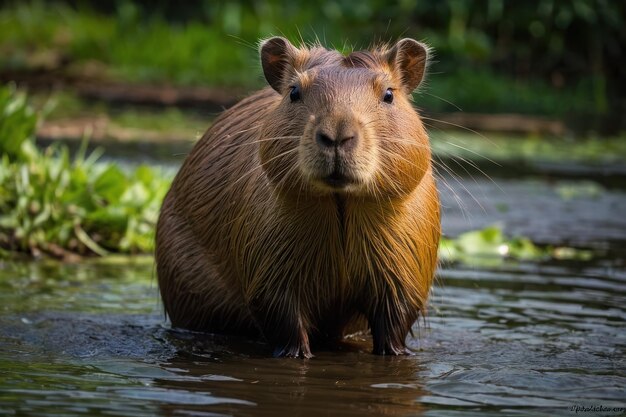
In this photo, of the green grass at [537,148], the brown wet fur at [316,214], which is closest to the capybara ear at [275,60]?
the brown wet fur at [316,214]

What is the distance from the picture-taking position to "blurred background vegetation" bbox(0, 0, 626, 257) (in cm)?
1381

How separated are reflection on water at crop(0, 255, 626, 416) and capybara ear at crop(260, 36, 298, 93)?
1140mm

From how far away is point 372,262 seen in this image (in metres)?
4.89

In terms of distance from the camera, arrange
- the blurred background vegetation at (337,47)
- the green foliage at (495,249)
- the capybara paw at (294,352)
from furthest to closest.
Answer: the blurred background vegetation at (337,47)
the green foliage at (495,249)
the capybara paw at (294,352)

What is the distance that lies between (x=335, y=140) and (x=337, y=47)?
1176cm

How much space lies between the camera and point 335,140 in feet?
14.0

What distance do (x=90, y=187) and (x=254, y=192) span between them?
2630 millimetres

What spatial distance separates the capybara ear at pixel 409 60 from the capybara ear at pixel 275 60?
0.44 meters

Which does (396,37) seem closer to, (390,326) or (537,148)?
(537,148)

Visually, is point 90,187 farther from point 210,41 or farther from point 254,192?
point 210,41

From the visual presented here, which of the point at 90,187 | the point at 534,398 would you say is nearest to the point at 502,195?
the point at 90,187

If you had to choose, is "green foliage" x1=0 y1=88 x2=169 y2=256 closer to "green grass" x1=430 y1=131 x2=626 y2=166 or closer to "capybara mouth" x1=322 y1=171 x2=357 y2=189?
"capybara mouth" x1=322 y1=171 x2=357 y2=189

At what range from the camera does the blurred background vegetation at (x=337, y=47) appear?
544 inches

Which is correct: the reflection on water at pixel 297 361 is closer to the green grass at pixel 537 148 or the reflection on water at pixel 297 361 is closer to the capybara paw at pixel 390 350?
the capybara paw at pixel 390 350
